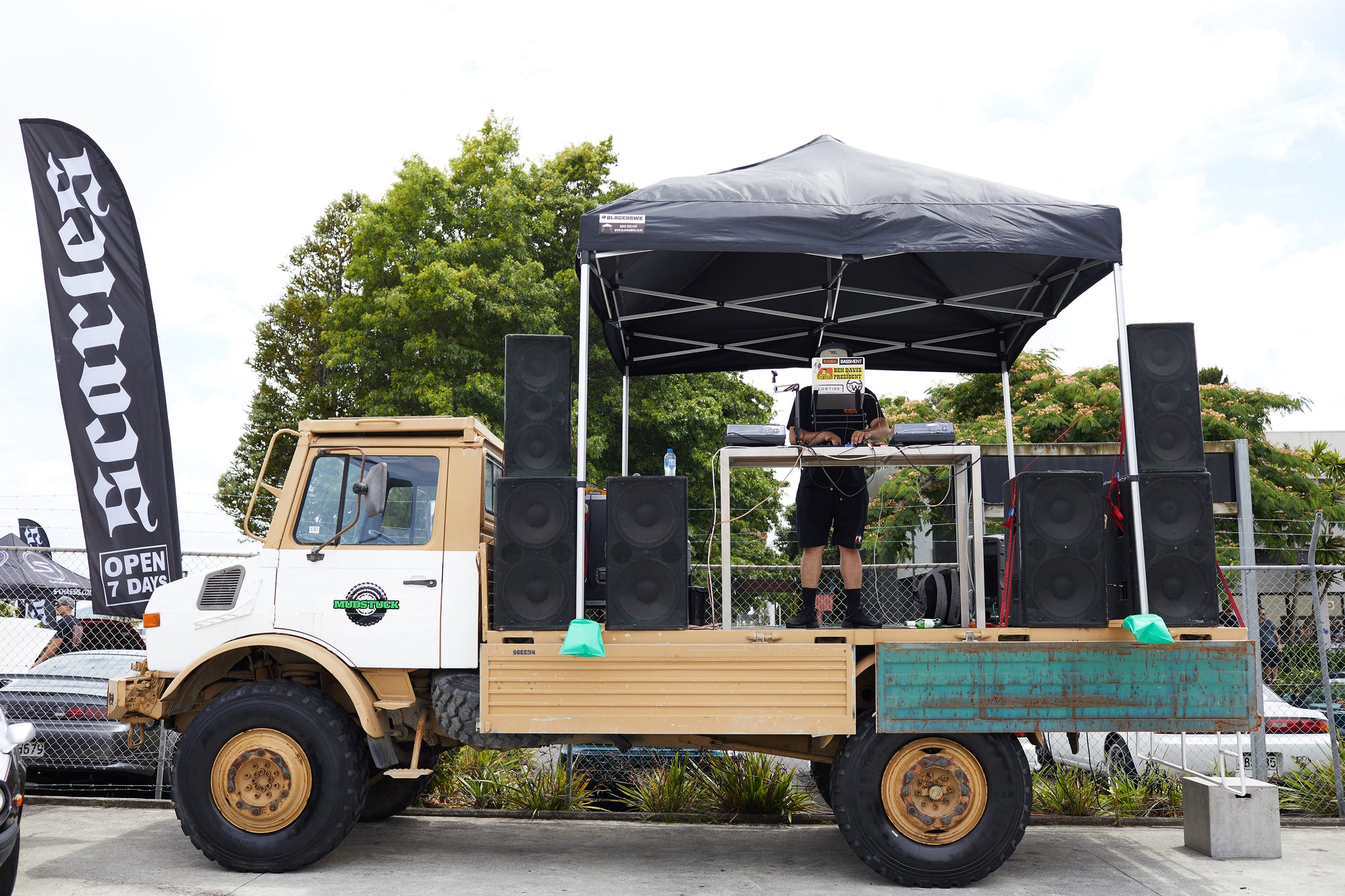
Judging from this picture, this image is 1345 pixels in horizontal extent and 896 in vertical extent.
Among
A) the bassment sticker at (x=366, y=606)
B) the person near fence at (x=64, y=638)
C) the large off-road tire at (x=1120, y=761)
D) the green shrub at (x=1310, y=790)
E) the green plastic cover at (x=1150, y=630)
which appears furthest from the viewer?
the person near fence at (x=64, y=638)

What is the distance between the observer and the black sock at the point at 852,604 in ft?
18.7

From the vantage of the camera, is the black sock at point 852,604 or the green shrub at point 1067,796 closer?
the black sock at point 852,604

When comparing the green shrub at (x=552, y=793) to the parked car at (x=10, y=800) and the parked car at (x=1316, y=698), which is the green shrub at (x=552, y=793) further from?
the parked car at (x=1316, y=698)

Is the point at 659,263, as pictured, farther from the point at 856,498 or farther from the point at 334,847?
the point at 334,847

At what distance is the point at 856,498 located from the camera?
6.02 m

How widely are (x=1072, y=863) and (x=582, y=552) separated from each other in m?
3.33

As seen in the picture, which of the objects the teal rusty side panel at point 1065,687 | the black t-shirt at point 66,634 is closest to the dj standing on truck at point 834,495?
the teal rusty side panel at point 1065,687

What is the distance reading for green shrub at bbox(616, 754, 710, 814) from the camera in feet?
22.9

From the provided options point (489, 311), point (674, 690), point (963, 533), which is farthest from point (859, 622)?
point (489, 311)

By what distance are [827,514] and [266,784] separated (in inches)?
136

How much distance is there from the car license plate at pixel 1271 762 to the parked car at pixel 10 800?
7617 mm

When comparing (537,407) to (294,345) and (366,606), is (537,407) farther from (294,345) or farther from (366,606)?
(294,345)

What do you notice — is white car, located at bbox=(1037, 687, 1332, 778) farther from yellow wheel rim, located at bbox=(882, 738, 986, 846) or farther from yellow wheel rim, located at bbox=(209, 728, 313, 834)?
yellow wheel rim, located at bbox=(209, 728, 313, 834)

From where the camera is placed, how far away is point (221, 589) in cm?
539
